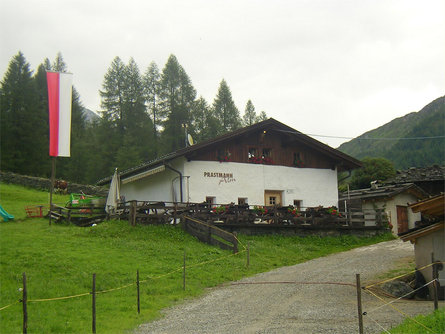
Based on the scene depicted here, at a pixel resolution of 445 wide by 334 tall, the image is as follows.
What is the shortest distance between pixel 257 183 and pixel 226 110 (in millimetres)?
35405

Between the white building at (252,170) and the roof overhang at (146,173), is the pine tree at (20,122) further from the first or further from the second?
the white building at (252,170)

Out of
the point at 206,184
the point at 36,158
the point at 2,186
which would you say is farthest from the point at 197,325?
the point at 36,158

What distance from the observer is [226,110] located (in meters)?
61.2

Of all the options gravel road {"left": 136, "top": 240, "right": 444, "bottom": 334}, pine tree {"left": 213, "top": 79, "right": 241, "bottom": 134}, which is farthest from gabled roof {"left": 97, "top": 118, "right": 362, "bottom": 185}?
pine tree {"left": 213, "top": 79, "right": 241, "bottom": 134}

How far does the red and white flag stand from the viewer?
20.6m

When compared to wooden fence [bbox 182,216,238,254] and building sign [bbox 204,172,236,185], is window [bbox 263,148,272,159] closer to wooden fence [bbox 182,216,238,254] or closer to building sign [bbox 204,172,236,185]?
building sign [bbox 204,172,236,185]

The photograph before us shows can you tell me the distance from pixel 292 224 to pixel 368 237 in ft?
14.1

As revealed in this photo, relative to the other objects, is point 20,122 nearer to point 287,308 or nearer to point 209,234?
point 209,234

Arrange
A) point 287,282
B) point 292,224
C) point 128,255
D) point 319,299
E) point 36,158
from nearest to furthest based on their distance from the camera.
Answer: point 319,299
point 287,282
point 128,255
point 292,224
point 36,158

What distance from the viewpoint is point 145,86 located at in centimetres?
5847

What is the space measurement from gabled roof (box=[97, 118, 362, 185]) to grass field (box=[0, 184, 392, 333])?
198 inches

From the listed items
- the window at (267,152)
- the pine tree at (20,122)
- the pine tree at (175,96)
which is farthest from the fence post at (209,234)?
the pine tree at (175,96)

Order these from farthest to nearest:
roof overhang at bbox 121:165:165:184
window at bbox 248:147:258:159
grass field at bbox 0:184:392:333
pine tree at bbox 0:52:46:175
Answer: pine tree at bbox 0:52:46:175 < window at bbox 248:147:258:159 < roof overhang at bbox 121:165:165:184 < grass field at bbox 0:184:392:333

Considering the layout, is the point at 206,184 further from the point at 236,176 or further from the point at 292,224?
the point at 292,224
